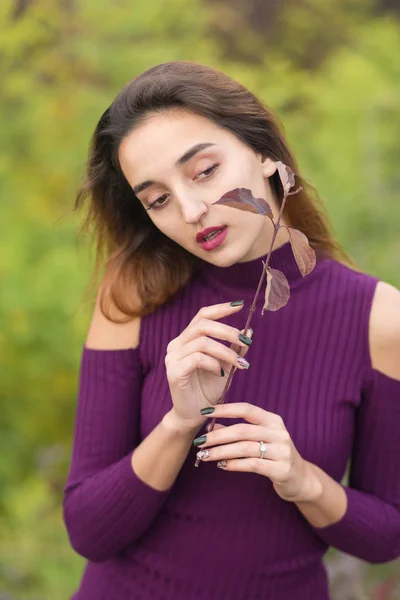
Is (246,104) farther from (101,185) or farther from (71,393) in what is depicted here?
(71,393)

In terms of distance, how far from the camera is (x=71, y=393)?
3488mm

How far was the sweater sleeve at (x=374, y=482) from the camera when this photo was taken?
67.6 inches

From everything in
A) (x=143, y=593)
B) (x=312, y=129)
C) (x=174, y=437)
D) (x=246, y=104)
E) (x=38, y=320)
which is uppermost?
(x=312, y=129)

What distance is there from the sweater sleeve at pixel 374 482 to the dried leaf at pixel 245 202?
2.08 ft

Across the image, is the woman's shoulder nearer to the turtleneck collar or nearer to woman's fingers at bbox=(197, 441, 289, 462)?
the turtleneck collar

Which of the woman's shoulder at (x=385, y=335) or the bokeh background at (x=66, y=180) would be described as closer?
the woman's shoulder at (x=385, y=335)

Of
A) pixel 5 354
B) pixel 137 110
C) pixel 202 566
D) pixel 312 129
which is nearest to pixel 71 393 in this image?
pixel 5 354

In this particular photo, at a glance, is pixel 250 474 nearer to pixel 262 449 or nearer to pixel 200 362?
pixel 262 449

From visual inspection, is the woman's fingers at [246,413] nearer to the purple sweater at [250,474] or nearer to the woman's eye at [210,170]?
the purple sweater at [250,474]

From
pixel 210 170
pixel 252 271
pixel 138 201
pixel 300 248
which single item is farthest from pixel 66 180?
pixel 300 248

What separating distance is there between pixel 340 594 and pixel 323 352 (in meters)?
1.66

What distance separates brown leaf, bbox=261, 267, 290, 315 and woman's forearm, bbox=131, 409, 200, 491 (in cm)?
38

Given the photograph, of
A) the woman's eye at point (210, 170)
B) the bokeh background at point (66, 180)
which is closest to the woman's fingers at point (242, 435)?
the woman's eye at point (210, 170)

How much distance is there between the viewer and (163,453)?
1.60 metres
